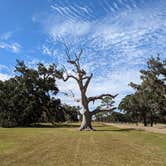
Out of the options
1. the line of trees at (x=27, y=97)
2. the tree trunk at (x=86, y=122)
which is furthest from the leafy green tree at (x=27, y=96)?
the tree trunk at (x=86, y=122)

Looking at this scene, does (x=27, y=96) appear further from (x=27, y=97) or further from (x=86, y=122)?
(x=86, y=122)

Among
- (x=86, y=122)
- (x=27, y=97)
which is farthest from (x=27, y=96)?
(x=86, y=122)

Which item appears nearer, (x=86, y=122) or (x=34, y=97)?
(x=86, y=122)

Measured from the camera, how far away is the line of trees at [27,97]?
55.7 m

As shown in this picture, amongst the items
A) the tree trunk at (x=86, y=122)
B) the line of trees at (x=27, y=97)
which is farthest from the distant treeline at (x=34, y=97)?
the tree trunk at (x=86, y=122)

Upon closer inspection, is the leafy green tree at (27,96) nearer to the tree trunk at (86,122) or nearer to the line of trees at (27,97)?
the line of trees at (27,97)

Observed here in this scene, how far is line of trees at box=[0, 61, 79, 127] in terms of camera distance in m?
55.7

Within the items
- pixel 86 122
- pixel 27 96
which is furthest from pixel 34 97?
pixel 86 122

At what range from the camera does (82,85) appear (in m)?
44.0

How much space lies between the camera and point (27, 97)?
58.3 metres

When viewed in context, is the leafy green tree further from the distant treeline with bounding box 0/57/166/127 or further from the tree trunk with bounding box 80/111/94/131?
the tree trunk with bounding box 80/111/94/131

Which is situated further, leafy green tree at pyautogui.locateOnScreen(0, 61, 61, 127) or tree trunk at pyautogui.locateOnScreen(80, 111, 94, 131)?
leafy green tree at pyautogui.locateOnScreen(0, 61, 61, 127)

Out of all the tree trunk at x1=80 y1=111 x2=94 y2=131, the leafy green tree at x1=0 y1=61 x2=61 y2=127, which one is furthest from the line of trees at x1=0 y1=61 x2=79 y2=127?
the tree trunk at x1=80 y1=111 x2=94 y2=131

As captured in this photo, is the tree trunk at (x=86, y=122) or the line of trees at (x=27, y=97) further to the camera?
the line of trees at (x=27, y=97)
